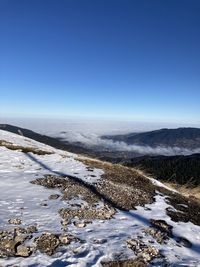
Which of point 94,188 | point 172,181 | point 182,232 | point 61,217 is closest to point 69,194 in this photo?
point 94,188

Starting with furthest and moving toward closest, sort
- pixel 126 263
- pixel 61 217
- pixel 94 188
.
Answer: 1. pixel 94 188
2. pixel 61 217
3. pixel 126 263

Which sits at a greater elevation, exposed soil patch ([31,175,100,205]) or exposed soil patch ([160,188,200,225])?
exposed soil patch ([31,175,100,205])

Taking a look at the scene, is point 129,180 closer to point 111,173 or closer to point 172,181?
point 111,173

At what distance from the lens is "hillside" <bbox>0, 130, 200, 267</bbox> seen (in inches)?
389

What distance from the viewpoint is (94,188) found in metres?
17.6

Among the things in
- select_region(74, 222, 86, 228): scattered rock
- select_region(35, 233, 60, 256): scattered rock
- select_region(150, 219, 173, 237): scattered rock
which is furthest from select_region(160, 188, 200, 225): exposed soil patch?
select_region(35, 233, 60, 256): scattered rock

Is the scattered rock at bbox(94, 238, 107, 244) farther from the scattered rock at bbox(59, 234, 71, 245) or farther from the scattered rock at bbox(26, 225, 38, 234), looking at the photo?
the scattered rock at bbox(26, 225, 38, 234)

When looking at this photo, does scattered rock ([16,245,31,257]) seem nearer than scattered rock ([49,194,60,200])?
Yes

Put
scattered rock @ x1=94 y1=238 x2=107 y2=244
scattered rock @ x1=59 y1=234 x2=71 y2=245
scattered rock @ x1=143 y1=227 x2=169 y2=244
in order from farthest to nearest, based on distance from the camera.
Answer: scattered rock @ x1=143 y1=227 x2=169 y2=244 < scattered rock @ x1=94 y1=238 x2=107 y2=244 < scattered rock @ x1=59 y1=234 x2=71 y2=245

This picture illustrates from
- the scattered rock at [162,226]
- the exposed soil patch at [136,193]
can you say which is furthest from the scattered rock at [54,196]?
the scattered rock at [162,226]

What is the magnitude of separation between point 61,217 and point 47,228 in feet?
4.16

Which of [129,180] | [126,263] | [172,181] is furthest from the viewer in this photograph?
[172,181]

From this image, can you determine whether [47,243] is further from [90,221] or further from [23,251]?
[90,221]

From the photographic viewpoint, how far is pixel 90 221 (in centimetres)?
1272
